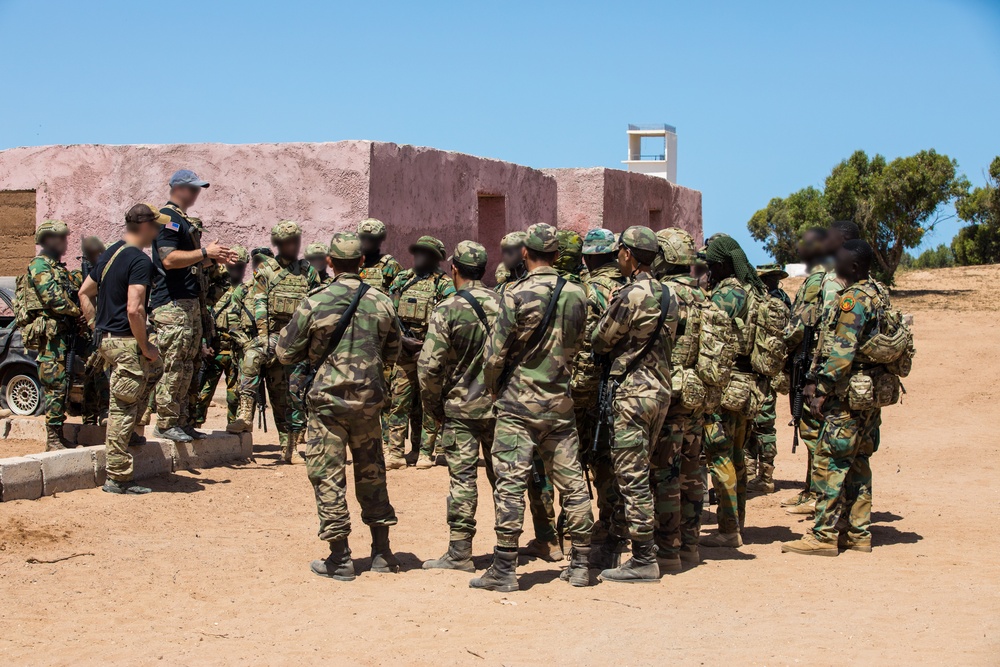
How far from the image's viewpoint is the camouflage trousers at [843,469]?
24.2 feet

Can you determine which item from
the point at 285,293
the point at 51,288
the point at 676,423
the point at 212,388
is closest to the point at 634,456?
the point at 676,423

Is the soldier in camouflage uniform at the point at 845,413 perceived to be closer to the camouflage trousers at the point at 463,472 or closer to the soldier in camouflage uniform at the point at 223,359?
the camouflage trousers at the point at 463,472

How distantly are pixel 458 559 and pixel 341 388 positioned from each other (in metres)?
1.37

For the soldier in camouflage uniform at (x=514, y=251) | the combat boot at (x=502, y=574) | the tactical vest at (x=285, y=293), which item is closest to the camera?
the combat boot at (x=502, y=574)

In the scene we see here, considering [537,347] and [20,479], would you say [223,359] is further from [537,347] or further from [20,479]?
[537,347]

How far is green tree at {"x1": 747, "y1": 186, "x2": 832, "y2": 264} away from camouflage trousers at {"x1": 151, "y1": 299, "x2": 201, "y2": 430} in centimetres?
2351

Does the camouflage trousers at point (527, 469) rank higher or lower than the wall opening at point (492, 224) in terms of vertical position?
lower

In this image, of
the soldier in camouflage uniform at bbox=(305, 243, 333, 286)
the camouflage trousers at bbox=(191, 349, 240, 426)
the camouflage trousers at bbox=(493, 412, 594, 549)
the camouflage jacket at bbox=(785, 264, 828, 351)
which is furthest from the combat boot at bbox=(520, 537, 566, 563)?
the camouflage trousers at bbox=(191, 349, 240, 426)

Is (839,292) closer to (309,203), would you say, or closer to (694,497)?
(694,497)

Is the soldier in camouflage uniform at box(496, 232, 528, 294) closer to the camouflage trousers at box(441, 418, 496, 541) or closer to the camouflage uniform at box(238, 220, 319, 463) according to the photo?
the camouflage trousers at box(441, 418, 496, 541)

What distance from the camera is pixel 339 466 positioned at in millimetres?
6547

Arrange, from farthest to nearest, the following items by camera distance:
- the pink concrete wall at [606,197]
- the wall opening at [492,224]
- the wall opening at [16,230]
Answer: the pink concrete wall at [606,197], the wall opening at [492,224], the wall opening at [16,230]

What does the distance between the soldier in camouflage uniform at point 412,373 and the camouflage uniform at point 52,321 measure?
287cm

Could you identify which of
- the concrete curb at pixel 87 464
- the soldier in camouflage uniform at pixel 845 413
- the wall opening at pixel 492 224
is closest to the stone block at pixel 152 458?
the concrete curb at pixel 87 464
